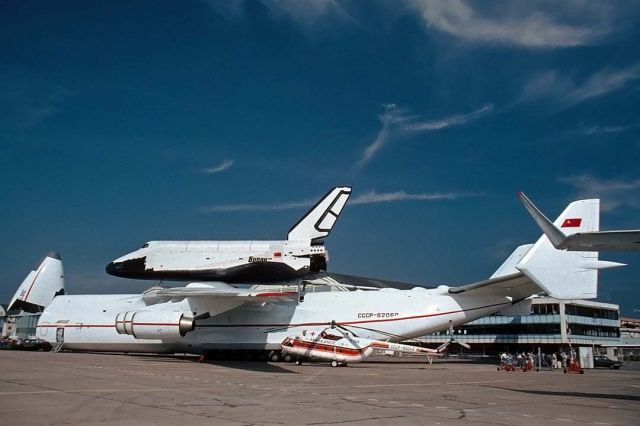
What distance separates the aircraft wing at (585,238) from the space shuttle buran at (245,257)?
16874 mm

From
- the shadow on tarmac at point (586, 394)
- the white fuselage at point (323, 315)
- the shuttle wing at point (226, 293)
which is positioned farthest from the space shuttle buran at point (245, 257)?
the shadow on tarmac at point (586, 394)

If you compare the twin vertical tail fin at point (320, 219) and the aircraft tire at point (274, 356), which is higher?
the twin vertical tail fin at point (320, 219)

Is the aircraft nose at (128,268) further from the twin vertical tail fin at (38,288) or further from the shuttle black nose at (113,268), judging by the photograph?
the twin vertical tail fin at (38,288)

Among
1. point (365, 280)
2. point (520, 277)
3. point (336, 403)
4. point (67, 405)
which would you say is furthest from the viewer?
point (365, 280)

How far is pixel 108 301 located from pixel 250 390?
23318mm

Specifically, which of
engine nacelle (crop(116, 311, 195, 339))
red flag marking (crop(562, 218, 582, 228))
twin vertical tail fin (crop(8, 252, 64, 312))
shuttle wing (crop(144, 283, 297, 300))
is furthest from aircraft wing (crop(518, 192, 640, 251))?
twin vertical tail fin (crop(8, 252, 64, 312))

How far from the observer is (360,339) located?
2864 centimetres

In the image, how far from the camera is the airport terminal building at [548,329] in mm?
63969

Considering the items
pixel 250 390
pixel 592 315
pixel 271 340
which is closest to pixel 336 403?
pixel 250 390

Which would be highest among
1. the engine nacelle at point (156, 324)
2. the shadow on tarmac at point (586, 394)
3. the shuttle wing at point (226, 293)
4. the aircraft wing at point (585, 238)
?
the aircraft wing at point (585, 238)

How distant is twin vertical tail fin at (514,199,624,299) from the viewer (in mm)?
15828

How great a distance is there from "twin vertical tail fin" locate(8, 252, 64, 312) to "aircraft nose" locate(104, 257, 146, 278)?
59.6 ft

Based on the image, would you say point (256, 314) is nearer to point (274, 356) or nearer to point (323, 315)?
point (274, 356)

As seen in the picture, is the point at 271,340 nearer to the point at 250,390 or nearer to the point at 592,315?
the point at 250,390
